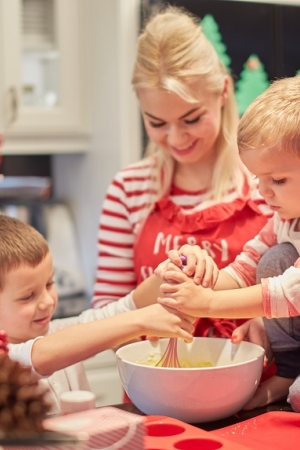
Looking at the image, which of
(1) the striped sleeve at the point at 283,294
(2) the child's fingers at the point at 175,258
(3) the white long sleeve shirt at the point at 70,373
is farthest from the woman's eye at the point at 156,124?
(1) the striped sleeve at the point at 283,294

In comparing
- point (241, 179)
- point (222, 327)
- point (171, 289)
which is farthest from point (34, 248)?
point (241, 179)

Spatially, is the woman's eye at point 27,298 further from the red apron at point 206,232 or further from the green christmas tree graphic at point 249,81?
the green christmas tree graphic at point 249,81

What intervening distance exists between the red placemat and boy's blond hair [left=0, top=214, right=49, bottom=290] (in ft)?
1.49

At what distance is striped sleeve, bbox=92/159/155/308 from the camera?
6.30ft

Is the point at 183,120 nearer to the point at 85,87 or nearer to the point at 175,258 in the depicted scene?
the point at 175,258

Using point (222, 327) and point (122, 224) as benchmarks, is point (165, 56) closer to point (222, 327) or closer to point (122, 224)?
point (122, 224)

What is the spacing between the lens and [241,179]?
1.82 metres

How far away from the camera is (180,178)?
1879 mm

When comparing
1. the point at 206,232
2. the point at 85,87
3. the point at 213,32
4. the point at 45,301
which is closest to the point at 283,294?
the point at 45,301

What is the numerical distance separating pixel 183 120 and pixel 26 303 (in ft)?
1.91

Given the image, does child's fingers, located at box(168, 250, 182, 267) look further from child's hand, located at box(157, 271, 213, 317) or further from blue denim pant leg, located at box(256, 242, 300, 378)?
blue denim pant leg, located at box(256, 242, 300, 378)

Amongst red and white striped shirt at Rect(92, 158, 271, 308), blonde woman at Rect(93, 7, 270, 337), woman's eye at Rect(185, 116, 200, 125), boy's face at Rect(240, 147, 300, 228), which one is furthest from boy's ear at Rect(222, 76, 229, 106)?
boy's face at Rect(240, 147, 300, 228)

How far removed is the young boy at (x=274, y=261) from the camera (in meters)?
1.19

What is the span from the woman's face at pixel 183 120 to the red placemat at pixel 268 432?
734 millimetres
